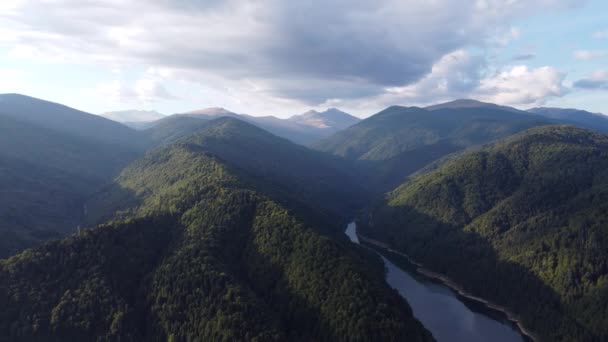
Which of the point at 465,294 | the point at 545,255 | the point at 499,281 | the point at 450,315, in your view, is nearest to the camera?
the point at 450,315

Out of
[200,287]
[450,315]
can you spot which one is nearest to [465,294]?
[450,315]

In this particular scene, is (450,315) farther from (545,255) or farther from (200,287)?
(200,287)

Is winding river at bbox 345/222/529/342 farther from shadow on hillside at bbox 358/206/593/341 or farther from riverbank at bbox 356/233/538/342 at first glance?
shadow on hillside at bbox 358/206/593/341

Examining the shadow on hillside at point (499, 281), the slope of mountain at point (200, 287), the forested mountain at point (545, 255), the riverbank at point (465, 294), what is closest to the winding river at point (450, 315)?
the riverbank at point (465, 294)

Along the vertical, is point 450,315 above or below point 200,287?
below

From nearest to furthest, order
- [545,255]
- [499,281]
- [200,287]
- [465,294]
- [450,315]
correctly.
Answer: [200,287] < [450,315] < [545,255] < [499,281] < [465,294]

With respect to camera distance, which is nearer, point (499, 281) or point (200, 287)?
point (200, 287)

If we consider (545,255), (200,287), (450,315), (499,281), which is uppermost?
(545,255)

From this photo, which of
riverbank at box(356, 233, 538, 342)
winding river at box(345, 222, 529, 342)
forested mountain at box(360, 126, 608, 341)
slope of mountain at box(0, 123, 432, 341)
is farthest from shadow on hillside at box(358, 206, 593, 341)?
slope of mountain at box(0, 123, 432, 341)

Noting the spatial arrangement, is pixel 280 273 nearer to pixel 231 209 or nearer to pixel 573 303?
pixel 231 209
